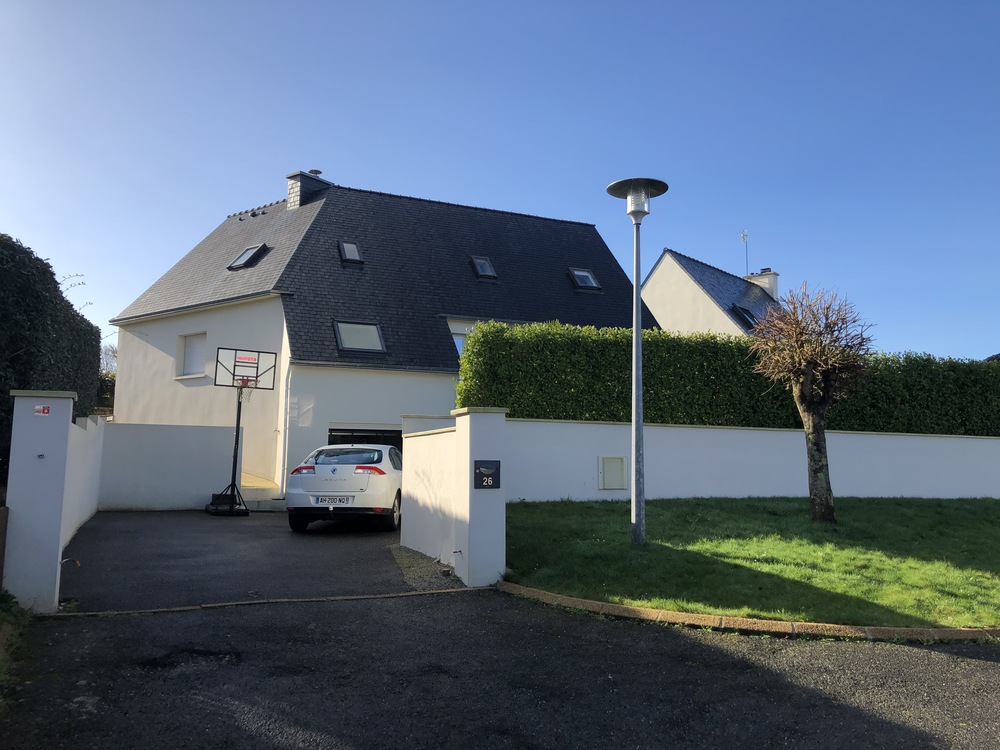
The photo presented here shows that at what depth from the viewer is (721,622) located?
22.4ft

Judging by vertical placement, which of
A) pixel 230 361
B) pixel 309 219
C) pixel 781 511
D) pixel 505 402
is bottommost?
Answer: pixel 781 511

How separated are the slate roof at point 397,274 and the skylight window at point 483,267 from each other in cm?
17

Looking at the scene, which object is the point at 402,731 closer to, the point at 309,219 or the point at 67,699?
the point at 67,699

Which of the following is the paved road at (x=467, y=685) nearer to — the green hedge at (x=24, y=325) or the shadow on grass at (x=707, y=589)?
the shadow on grass at (x=707, y=589)

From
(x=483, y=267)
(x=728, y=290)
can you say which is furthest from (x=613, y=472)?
(x=728, y=290)

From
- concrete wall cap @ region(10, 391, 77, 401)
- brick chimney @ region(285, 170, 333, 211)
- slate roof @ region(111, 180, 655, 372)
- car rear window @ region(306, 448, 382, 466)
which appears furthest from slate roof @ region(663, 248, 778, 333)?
concrete wall cap @ region(10, 391, 77, 401)

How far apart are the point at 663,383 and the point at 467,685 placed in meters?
9.79

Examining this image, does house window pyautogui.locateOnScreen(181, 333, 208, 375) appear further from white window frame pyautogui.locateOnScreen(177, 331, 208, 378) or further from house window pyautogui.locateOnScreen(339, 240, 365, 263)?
house window pyautogui.locateOnScreen(339, 240, 365, 263)

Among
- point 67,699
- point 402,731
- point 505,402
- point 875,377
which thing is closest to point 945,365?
point 875,377

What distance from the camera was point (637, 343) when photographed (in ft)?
32.6

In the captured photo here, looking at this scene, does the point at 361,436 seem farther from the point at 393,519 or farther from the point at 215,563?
the point at 215,563

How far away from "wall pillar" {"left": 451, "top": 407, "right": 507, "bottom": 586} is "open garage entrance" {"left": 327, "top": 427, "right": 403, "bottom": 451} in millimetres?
9600

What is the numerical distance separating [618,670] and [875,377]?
1287 cm

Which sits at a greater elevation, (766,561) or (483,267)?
(483,267)
